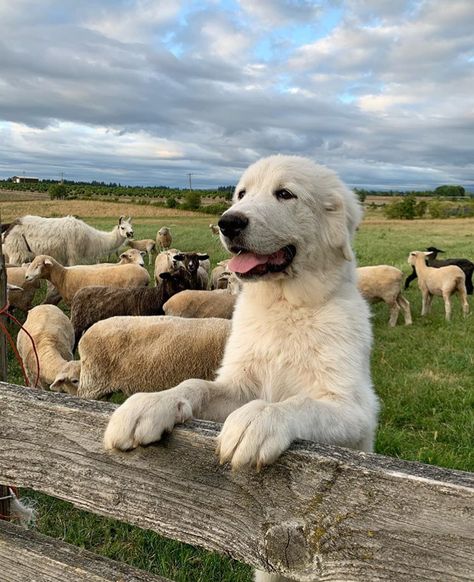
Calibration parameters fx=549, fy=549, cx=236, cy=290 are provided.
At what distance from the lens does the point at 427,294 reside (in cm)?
1404

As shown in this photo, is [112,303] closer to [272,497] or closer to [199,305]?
[199,305]

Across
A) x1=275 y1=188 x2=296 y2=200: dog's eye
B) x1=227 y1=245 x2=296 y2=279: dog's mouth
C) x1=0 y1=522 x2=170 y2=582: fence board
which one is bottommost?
x1=0 y1=522 x2=170 y2=582: fence board

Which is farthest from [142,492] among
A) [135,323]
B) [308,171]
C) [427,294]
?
[427,294]

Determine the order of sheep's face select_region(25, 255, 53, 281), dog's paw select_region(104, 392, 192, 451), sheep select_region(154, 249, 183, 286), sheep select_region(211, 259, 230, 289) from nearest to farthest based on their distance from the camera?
dog's paw select_region(104, 392, 192, 451), sheep's face select_region(25, 255, 53, 281), sheep select_region(211, 259, 230, 289), sheep select_region(154, 249, 183, 286)

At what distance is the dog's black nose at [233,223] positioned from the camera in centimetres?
300

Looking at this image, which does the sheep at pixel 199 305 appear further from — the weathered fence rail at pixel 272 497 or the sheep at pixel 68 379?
the weathered fence rail at pixel 272 497

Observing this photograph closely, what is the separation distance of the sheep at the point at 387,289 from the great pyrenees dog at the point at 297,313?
9604mm

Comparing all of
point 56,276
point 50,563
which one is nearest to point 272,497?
point 50,563

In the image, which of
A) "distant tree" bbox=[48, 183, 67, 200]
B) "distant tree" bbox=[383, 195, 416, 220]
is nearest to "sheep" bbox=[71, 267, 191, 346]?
"distant tree" bbox=[383, 195, 416, 220]

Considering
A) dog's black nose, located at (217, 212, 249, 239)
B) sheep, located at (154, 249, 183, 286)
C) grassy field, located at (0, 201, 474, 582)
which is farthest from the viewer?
sheep, located at (154, 249, 183, 286)

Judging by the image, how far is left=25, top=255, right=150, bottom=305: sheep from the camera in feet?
38.6

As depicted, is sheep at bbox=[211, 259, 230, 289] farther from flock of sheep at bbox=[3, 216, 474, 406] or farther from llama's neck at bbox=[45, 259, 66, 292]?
A: llama's neck at bbox=[45, 259, 66, 292]

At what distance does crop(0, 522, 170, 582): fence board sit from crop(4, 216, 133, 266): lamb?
17.1 meters

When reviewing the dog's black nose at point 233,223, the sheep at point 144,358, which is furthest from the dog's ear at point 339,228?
the sheep at point 144,358
